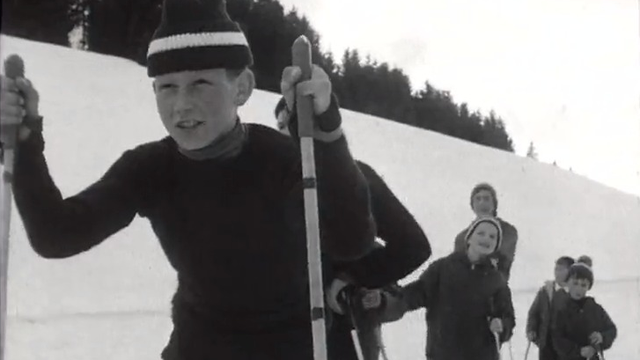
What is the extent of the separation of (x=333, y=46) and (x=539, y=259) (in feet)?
1.76

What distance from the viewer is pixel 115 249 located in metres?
1.56

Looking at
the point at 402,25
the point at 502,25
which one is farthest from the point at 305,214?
the point at 502,25

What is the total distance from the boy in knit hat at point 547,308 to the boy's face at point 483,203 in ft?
0.53

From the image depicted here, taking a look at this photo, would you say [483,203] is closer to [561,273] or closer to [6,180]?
[561,273]

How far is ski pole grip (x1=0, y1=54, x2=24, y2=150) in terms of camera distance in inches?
52.6

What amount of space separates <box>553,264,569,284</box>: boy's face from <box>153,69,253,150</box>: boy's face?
0.72 m

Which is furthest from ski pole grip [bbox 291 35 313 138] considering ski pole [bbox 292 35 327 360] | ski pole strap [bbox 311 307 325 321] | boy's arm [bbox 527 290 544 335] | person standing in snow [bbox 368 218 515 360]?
boy's arm [bbox 527 290 544 335]

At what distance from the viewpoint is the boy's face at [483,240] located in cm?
181

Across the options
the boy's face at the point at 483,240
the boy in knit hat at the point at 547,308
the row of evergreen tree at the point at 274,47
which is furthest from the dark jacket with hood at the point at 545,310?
the row of evergreen tree at the point at 274,47

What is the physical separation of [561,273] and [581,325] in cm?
15

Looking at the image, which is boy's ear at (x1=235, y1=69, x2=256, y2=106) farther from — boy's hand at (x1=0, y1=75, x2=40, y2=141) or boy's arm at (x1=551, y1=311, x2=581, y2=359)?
boy's arm at (x1=551, y1=311, x2=581, y2=359)

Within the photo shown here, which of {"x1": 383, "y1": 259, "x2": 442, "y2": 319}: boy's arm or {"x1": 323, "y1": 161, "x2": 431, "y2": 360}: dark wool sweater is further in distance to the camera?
{"x1": 383, "y1": 259, "x2": 442, "y2": 319}: boy's arm

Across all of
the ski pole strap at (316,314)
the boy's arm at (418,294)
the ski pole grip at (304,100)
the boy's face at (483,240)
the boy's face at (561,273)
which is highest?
the ski pole grip at (304,100)

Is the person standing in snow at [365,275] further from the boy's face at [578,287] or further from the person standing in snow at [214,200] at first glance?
the boy's face at [578,287]
